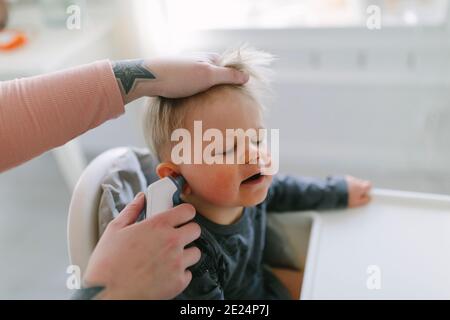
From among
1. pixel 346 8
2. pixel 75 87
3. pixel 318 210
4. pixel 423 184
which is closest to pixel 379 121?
pixel 423 184

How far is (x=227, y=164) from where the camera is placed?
24.6 inches

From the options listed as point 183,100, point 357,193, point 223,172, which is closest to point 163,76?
point 183,100

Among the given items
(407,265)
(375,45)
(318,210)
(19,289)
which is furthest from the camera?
(375,45)

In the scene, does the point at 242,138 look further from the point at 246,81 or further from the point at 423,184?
the point at 423,184

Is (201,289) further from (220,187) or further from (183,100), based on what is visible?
(183,100)

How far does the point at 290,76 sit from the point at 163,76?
0.86m

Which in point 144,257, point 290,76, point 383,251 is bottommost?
point 383,251

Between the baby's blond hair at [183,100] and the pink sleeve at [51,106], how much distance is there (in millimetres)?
85

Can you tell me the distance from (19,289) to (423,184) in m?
1.18

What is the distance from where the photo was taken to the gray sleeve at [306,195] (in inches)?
32.4

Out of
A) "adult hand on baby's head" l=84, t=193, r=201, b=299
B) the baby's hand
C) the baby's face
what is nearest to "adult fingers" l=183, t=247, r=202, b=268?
"adult hand on baby's head" l=84, t=193, r=201, b=299

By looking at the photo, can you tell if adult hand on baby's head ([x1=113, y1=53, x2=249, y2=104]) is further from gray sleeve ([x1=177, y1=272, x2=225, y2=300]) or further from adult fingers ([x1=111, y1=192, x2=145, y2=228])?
gray sleeve ([x1=177, y1=272, x2=225, y2=300])

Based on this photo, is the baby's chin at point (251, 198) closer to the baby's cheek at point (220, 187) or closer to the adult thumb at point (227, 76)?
the baby's cheek at point (220, 187)

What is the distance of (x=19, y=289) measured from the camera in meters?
1.15
